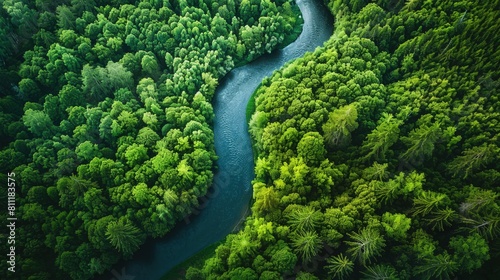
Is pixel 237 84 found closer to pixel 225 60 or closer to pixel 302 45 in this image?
pixel 225 60

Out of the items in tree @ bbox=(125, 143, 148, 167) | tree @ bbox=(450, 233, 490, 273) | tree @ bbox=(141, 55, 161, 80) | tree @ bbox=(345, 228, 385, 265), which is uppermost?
tree @ bbox=(141, 55, 161, 80)

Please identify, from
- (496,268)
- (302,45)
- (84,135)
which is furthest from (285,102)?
(496,268)

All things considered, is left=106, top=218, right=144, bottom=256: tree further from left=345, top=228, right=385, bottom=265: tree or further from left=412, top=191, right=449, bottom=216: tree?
left=412, top=191, right=449, bottom=216: tree

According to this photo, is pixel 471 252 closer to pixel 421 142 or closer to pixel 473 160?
pixel 473 160

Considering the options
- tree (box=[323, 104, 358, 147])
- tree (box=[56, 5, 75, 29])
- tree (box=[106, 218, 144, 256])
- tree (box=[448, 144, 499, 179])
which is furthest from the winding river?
tree (box=[448, 144, 499, 179])

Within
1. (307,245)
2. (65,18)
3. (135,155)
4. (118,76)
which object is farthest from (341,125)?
(65,18)

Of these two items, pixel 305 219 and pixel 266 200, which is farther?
pixel 266 200
